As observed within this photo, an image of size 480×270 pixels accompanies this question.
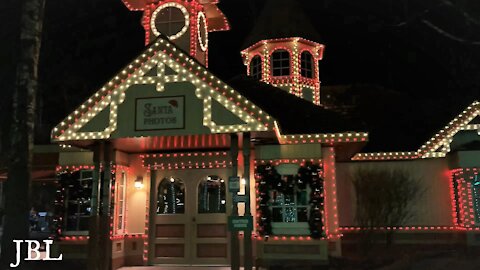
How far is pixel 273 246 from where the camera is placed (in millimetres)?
11273

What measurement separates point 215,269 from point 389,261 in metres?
4.27

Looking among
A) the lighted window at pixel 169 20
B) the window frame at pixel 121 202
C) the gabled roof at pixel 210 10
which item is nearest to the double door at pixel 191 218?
the window frame at pixel 121 202

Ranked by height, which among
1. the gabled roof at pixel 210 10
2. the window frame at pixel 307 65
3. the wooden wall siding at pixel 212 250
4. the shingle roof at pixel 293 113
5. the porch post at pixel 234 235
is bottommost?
the wooden wall siding at pixel 212 250

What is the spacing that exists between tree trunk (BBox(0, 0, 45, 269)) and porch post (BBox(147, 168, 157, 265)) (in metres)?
3.43

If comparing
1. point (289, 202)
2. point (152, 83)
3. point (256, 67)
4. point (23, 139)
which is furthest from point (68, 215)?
point (256, 67)

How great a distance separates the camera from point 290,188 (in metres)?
11.6

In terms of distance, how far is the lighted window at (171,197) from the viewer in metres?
12.7

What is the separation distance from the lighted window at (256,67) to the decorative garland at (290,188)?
724 cm

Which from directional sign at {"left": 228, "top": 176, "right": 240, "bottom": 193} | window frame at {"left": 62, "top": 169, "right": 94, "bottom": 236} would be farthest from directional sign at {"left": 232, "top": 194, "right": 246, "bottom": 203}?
window frame at {"left": 62, "top": 169, "right": 94, "bottom": 236}

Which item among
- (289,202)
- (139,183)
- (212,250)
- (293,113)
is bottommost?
(212,250)

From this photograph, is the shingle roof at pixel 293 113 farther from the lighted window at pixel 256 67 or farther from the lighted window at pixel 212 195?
the lighted window at pixel 256 67

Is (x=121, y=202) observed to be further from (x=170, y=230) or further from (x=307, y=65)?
(x=307, y=65)

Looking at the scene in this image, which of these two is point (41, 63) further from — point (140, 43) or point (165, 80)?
point (165, 80)

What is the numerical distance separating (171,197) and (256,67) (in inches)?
304
